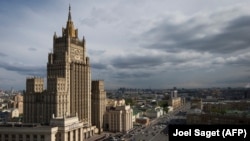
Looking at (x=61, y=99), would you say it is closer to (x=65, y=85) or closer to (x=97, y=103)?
(x=65, y=85)

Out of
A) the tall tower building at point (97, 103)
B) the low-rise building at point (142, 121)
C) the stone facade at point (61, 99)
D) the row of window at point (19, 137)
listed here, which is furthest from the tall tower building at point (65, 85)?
the low-rise building at point (142, 121)

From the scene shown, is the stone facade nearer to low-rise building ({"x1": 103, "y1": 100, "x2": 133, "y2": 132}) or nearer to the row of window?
the row of window

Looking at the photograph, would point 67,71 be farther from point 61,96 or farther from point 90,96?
point 90,96

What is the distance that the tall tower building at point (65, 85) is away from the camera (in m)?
117

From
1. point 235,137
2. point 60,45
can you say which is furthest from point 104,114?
point 235,137

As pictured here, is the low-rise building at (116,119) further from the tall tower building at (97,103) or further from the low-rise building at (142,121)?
the low-rise building at (142,121)

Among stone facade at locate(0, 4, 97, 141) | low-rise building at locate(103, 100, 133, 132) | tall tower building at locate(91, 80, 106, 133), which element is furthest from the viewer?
low-rise building at locate(103, 100, 133, 132)

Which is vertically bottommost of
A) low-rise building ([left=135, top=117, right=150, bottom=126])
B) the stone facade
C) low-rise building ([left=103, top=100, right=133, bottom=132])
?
low-rise building ([left=135, top=117, right=150, bottom=126])

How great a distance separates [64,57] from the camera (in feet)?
413

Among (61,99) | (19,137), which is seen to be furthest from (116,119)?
(19,137)

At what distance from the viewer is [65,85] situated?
122m

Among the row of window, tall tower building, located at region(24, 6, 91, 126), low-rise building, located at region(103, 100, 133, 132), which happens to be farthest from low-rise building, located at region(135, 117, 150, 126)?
the row of window

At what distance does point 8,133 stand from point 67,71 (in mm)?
37229

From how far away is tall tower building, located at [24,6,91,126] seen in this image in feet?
384
